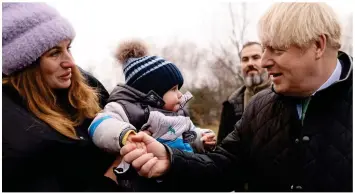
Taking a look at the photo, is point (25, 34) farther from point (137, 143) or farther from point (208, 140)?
point (208, 140)

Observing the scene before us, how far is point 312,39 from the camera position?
1.46 m

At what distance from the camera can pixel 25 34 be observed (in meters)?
1.59

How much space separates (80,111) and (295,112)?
0.82m

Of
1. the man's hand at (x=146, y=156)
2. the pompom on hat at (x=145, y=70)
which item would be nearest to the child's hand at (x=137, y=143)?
the man's hand at (x=146, y=156)

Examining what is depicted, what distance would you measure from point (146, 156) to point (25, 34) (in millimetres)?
624

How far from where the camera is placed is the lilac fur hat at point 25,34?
5.19ft

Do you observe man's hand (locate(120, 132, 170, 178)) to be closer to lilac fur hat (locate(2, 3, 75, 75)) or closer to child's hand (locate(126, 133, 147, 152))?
child's hand (locate(126, 133, 147, 152))

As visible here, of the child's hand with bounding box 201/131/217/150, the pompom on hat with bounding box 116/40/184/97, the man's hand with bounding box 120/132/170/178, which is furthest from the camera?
the child's hand with bounding box 201/131/217/150

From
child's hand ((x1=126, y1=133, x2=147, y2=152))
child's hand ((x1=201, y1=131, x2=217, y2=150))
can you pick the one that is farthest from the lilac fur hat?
child's hand ((x1=201, y1=131, x2=217, y2=150))

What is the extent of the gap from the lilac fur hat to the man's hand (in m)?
0.48

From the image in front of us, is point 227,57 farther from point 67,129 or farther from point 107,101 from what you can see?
point 67,129

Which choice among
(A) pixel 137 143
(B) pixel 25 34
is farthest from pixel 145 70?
(B) pixel 25 34

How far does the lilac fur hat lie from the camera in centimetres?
158

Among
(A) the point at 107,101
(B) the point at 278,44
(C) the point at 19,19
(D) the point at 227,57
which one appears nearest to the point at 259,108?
(B) the point at 278,44
